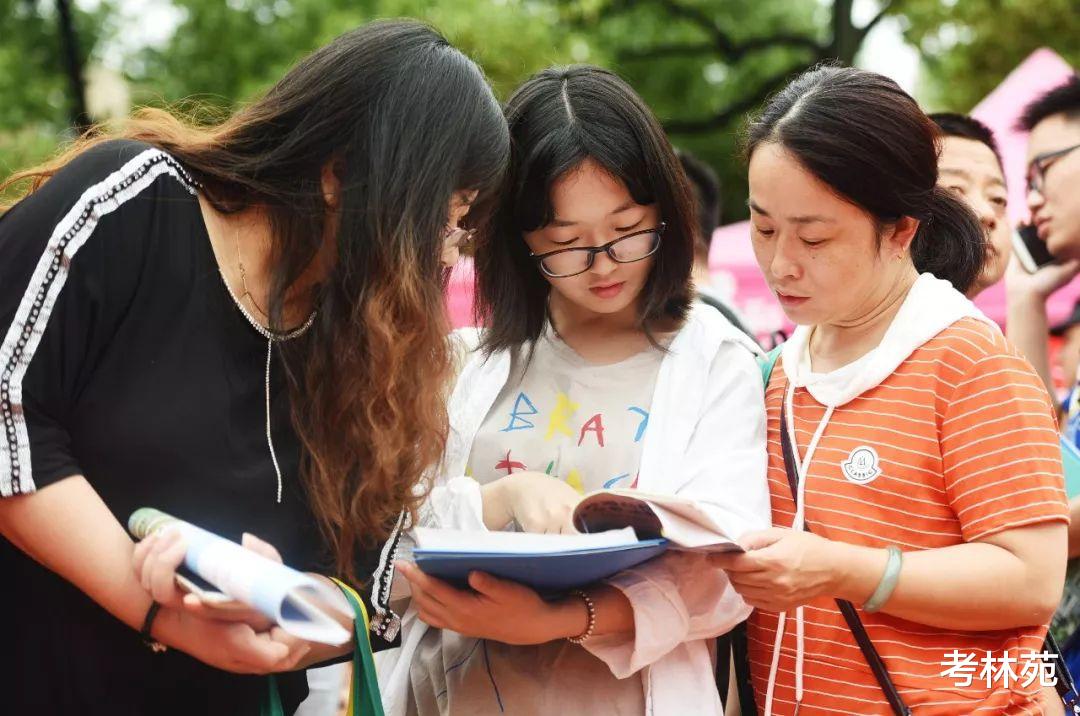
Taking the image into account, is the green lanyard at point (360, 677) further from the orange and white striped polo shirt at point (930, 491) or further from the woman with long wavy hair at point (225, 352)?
the orange and white striped polo shirt at point (930, 491)

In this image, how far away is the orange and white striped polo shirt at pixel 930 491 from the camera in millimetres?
1963

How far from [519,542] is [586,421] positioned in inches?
21.2

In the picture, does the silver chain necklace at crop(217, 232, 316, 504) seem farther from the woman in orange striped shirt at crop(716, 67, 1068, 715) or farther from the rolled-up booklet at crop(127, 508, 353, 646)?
the woman in orange striped shirt at crop(716, 67, 1068, 715)

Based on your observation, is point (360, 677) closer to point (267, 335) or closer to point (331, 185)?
point (267, 335)

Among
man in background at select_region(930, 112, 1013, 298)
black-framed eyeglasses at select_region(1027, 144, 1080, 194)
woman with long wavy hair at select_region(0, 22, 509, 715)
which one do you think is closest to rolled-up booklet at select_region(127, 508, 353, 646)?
woman with long wavy hair at select_region(0, 22, 509, 715)

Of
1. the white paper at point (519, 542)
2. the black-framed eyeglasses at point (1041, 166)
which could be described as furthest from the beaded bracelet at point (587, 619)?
the black-framed eyeglasses at point (1041, 166)

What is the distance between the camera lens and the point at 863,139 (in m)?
2.14

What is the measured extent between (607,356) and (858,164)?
63 centimetres

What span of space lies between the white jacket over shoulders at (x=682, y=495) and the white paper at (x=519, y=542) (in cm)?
21

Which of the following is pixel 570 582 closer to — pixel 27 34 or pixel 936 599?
pixel 936 599

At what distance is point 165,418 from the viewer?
1708 millimetres

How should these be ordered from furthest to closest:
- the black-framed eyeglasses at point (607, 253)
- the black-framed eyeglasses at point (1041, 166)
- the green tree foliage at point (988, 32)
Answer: the green tree foliage at point (988, 32) → the black-framed eyeglasses at point (1041, 166) → the black-framed eyeglasses at point (607, 253)

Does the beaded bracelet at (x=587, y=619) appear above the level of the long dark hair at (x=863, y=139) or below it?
below

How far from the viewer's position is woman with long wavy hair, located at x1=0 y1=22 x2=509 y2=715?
1606 millimetres
